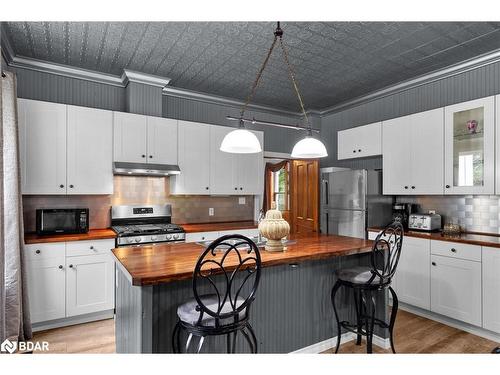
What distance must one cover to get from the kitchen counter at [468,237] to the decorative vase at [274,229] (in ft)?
6.25

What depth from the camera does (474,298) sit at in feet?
9.45

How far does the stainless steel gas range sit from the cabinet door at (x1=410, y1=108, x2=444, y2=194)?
9.37 feet

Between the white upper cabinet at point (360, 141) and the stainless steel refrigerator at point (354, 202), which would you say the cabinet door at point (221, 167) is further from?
the white upper cabinet at point (360, 141)

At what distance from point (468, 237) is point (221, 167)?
9.71 feet

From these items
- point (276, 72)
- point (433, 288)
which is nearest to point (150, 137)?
point (276, 72)

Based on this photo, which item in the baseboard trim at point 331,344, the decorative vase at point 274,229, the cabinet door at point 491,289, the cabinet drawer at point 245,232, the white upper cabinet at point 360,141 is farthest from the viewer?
the white upper cabinet at point 360,141

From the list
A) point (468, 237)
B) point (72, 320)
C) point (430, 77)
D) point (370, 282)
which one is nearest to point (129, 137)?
point (72, 320)

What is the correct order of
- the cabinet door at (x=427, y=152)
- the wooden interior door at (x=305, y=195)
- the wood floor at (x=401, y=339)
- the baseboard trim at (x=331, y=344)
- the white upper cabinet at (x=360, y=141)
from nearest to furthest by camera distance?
the baseboard trim at (x=331, y=344) → the wood floor at (x=401, y=339) → the cabinet door at (x=427, y=152) → the white upper cabinet at (x=360, y=141) → the wooden interior door at (x=305, y=195)

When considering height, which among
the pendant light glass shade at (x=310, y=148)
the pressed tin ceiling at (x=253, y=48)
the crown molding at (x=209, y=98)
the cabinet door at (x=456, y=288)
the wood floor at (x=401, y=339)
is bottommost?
the wood floor at (x=401, y=339)

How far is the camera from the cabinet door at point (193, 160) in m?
3.97

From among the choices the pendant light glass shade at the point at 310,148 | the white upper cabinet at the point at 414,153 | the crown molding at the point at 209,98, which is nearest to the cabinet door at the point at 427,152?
the white upper cabinet at the point at 414,153

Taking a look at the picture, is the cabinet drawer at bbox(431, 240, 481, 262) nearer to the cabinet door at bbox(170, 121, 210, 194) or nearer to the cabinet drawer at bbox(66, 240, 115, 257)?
the cabinet door at bbox(170, 121, 210, 194)
